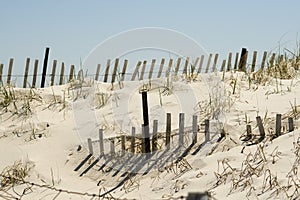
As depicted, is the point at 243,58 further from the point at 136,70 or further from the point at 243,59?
the point at 136,70

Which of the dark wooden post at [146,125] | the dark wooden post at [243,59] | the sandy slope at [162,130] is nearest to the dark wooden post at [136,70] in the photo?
the sandy slope at [162,130]

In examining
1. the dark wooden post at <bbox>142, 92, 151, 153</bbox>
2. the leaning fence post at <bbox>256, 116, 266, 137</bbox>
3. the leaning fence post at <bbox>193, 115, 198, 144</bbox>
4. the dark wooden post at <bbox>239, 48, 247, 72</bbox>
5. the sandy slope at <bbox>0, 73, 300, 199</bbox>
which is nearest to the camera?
the sandy slope at <bbox>0, 73, 300, 199</bbox>

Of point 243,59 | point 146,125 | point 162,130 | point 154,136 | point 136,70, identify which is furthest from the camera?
point 243,59

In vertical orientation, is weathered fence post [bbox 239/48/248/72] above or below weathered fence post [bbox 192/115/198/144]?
above

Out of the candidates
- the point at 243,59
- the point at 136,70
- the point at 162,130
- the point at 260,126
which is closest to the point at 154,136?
the point at 162,130

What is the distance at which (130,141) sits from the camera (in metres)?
6.46

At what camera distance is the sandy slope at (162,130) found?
16.2 feet

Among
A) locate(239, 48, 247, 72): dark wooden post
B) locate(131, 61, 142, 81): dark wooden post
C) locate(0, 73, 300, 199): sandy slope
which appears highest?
locate(239, 48, 247, 72): dark wooden post

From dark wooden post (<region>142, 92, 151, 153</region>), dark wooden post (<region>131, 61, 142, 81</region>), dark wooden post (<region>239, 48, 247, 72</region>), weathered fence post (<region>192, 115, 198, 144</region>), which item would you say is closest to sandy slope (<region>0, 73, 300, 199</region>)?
weathered fence post (<region>192, 115, 198, 144</region>)

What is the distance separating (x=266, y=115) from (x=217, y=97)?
96 centimetres

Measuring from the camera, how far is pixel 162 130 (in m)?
6.61

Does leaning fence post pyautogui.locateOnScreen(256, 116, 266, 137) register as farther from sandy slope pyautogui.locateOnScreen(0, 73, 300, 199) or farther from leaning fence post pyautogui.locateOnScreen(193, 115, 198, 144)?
leaning fence post pyautogui.locateOnScreen(193, 115, 198, 144)

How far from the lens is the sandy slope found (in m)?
4.93

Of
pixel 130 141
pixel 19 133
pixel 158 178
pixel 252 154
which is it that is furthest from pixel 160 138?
pixel 19 133
